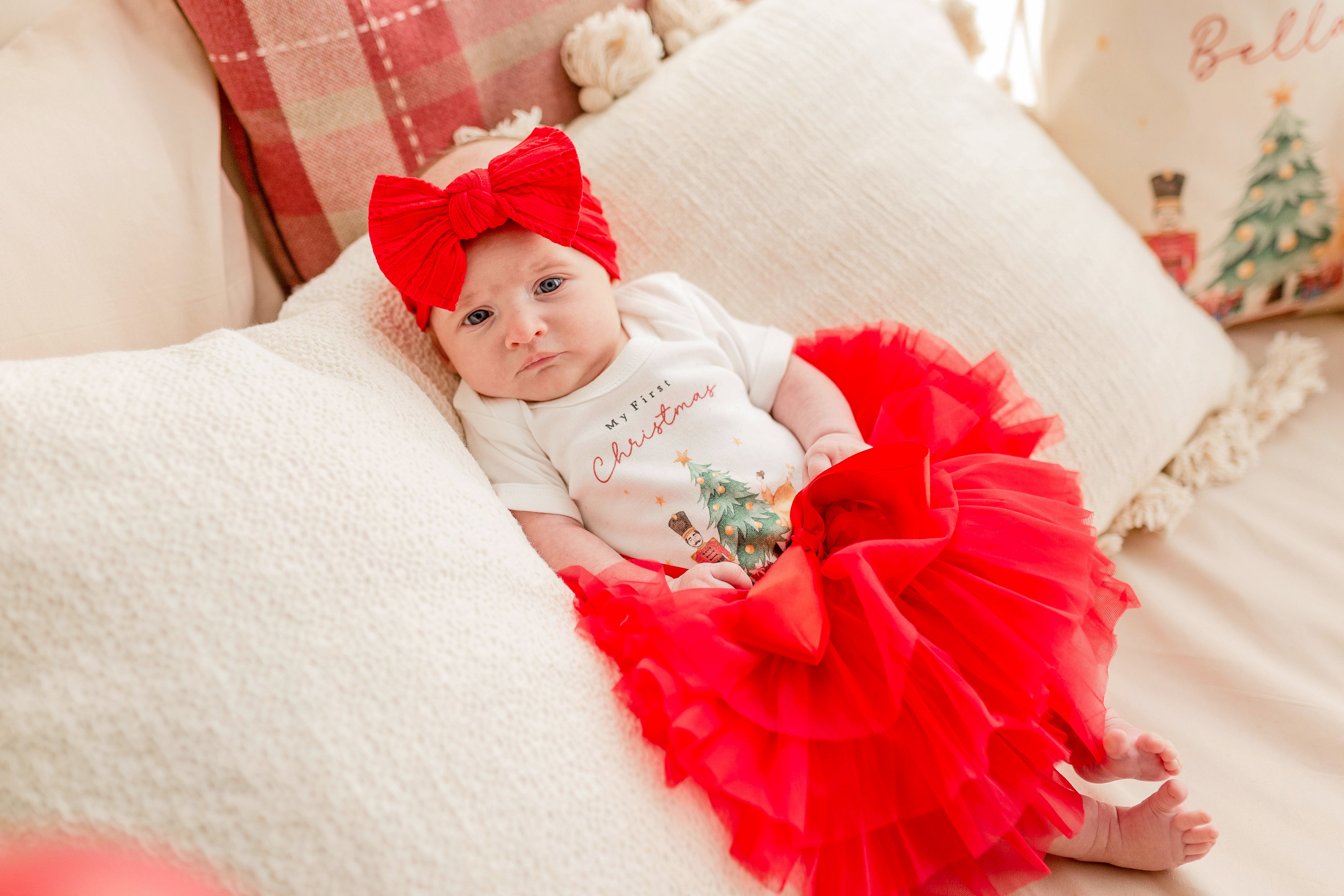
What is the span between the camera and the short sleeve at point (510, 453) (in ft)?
3.13

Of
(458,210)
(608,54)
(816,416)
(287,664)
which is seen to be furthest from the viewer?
(608,54)

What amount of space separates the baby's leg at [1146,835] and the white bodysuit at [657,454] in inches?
15.2

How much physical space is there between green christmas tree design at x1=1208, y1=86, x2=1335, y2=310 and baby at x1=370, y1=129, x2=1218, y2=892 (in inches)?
28.7

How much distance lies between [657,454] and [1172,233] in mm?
879

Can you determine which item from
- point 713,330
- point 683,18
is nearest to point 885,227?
point 713,330

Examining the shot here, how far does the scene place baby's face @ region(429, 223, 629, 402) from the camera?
920 mm

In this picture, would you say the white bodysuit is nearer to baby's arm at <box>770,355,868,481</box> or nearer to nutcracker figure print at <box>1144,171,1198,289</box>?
baby's arm at <box>770,355,868,481</box>

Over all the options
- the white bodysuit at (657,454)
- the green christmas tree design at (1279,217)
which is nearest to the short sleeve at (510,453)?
the white bodysuit at (657,454)

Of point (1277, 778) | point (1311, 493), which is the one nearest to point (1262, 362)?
point (1311, 493)

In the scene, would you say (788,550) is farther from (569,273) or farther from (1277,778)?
(1277,778)

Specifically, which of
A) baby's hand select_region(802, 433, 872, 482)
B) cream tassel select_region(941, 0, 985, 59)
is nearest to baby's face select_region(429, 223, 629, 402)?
baby's hand select_region(802, 433, 872, 482)

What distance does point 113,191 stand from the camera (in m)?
0.92

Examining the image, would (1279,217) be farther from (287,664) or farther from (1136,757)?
(287,664)

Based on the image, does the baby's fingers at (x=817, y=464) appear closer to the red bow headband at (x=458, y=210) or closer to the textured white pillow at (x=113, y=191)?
the red bow headband at (x=458, y=210)
